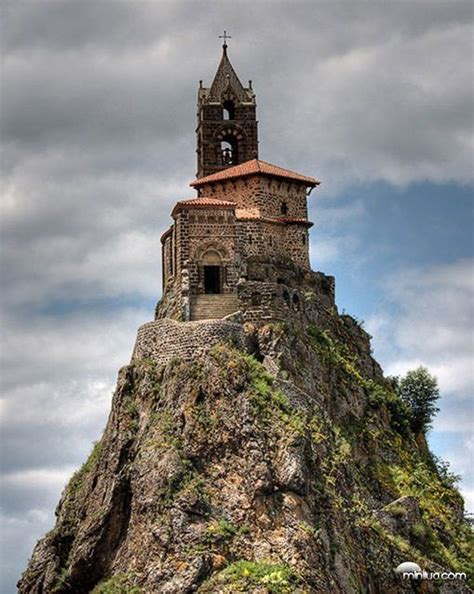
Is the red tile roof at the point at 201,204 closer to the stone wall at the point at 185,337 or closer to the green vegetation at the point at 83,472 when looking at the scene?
the stone wall at the point at 185,337

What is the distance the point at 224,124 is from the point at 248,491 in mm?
38866

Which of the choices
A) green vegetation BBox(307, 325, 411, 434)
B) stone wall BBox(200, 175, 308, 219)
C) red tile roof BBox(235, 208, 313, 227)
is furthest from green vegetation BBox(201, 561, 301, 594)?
stone wall BBox(200, 175, 308, 219)

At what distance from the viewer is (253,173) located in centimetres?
9481

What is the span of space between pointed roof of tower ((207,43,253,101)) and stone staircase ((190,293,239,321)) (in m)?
24.8

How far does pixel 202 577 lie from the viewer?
2849 inches

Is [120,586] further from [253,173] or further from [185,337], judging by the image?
[253,173]

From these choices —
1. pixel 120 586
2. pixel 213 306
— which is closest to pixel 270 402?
pixel 213 306

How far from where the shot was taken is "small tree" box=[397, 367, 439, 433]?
99.5 metres

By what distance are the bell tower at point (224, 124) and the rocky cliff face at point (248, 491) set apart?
19.4 meters

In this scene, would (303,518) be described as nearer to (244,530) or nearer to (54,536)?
(244,530)

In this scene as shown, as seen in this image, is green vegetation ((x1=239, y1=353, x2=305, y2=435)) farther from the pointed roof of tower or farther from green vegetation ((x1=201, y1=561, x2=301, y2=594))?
the pointed roof of tower

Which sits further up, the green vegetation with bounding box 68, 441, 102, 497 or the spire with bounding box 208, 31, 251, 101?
the spire with bounding box 208, 31, 251, 101

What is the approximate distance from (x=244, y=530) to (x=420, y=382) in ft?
101

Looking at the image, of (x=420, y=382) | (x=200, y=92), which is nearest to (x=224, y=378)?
(x=420, y=382)
